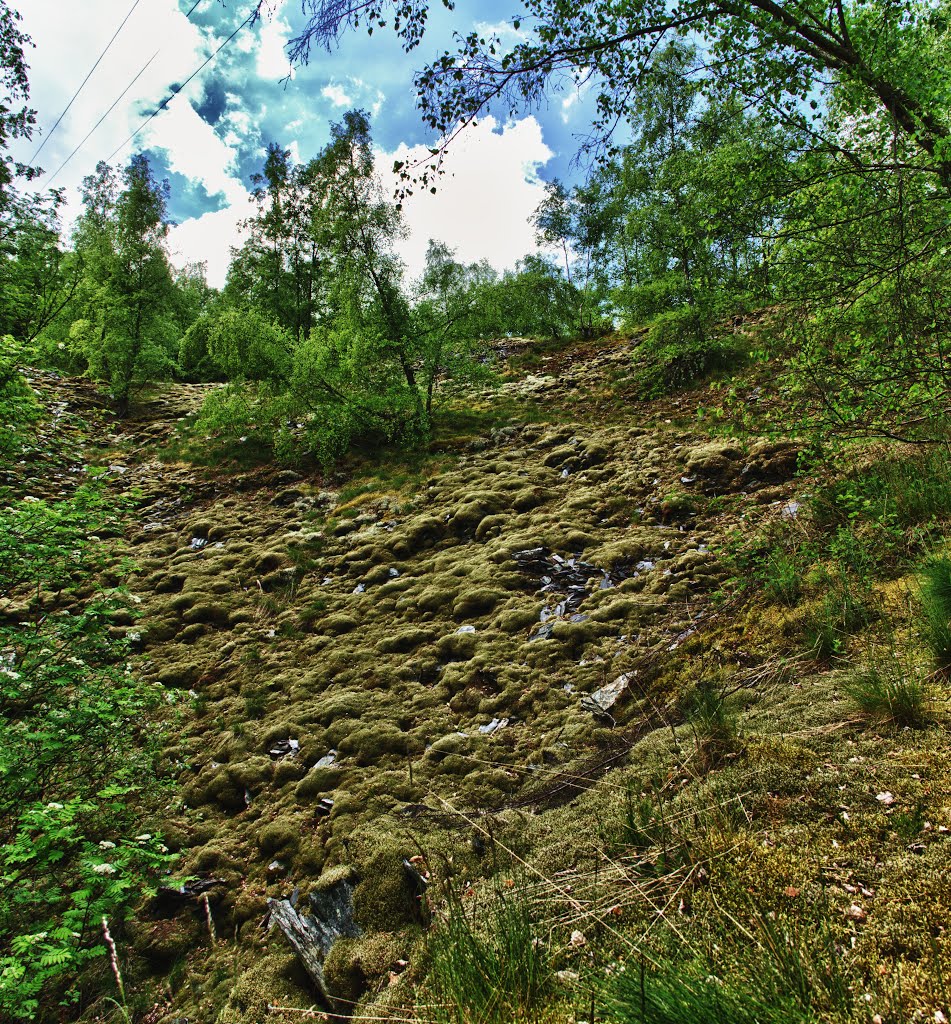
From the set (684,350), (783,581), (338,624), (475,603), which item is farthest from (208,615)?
(684,350)

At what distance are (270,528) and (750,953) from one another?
1263cm

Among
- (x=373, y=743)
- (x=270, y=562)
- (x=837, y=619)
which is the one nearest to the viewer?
(x=837, y=619)

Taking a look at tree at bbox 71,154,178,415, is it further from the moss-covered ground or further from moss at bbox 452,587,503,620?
moss at bbox 452,587,503,620

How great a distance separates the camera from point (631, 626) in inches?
260

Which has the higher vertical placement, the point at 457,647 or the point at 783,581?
the point at 783,581

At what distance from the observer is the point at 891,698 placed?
3154 mm

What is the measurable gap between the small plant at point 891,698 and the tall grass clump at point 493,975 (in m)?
2.58

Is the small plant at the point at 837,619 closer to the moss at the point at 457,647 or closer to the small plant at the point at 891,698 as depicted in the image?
the small plant at the point at 891,698

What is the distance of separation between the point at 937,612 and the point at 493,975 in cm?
384

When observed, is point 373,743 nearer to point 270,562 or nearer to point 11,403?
point 270,562

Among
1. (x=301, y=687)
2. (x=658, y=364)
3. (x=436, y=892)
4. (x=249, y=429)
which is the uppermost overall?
(x=249, y=429)

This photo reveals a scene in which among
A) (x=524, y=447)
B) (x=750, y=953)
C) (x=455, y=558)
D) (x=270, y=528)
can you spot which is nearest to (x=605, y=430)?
(x=524, y=447)

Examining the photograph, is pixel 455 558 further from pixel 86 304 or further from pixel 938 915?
pixel 86 304

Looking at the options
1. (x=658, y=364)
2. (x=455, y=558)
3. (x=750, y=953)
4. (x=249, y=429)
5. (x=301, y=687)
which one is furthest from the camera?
(x=249, y=429)
